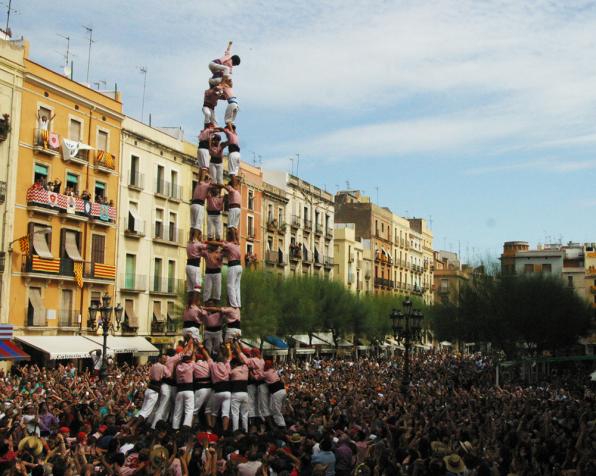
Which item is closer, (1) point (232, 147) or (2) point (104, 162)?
(1) point (232, 147)

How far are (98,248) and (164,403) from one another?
24.6m

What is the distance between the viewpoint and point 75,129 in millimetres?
39812

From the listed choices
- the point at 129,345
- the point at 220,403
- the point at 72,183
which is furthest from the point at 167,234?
the point at 220,403

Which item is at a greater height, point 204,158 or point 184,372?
point 204,158

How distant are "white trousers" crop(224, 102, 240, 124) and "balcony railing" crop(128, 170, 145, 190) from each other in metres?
22.8

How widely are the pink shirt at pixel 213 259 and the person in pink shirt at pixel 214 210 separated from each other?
716 millimetres

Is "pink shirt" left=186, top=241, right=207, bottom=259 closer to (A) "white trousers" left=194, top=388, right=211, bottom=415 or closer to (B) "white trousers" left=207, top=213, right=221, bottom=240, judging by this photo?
(B) "white trousers" left=207, top=213, right=221, bottom=240

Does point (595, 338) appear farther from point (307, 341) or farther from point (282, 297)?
point (282, 297)

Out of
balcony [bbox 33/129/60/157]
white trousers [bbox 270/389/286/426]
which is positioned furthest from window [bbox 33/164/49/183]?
white trousers [bbox 270/389/286/426]

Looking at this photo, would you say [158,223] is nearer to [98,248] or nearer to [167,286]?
[167,286]

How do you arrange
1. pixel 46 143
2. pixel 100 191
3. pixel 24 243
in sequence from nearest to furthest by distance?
pixel 24 243 < pixel 46 143 < pixel 100 191

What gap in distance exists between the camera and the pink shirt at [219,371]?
18047mm

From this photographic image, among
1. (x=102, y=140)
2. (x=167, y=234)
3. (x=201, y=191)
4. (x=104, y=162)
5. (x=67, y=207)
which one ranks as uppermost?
(x=102, y=140)

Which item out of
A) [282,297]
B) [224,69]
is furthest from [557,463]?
[282,297]
